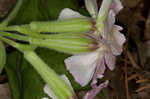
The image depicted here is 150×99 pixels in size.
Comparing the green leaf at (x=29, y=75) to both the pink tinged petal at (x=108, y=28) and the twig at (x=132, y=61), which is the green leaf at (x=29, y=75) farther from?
the twig at (x=132, y=61)

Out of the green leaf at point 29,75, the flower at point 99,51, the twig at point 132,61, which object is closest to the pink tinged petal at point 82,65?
the flower at point 99,51

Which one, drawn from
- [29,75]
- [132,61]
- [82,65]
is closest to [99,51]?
[82,65]

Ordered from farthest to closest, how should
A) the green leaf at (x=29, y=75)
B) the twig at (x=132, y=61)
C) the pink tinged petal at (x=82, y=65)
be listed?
1. the twig at (x=132, y=61)
2. the green leaf at (x=29, y=75)
3. the pink tinged petal at (x=82, y=65)

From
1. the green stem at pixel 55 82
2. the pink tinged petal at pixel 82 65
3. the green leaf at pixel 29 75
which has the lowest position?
the green leaf at pixel 29 75

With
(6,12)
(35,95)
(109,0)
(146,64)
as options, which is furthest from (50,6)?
(146,64)

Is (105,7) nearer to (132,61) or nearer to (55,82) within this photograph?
(55,82)

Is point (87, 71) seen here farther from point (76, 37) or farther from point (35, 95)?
point (35, 95)

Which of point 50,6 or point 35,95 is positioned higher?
point 50,6

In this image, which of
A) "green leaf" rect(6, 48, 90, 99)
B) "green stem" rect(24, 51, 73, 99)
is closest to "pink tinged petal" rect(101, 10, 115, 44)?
"green stem" rect(24, 51, 73, 99)
